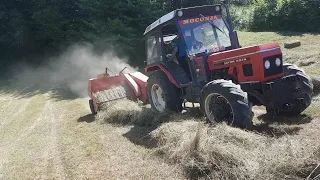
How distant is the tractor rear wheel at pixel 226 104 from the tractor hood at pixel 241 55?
2.03 ft

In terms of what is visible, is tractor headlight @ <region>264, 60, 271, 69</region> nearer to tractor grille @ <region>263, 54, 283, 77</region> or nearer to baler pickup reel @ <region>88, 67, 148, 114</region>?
tractor grille @ <region>263, 54, 283, 77</region>

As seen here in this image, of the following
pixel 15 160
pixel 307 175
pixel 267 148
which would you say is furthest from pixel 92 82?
pixel 307 175

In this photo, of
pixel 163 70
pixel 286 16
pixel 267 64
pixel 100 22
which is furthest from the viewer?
pixel 286 16

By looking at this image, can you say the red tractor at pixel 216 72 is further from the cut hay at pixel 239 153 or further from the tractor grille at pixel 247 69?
the cut hay at pixel 239 153

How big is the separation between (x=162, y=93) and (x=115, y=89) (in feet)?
7.25

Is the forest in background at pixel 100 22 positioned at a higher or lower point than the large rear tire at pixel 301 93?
higher

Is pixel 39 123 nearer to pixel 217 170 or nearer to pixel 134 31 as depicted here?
pixel 217 170

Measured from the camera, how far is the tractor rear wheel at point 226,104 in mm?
5879

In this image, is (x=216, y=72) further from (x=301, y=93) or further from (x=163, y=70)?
(x=301, y=93)

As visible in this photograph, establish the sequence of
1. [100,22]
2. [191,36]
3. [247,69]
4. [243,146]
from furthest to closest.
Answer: [100,22] < [191,36] < [247,69] < [243,146]


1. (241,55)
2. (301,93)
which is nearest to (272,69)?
(241,55)

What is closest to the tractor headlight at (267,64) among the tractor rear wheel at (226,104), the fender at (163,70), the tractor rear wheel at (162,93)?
the tractor rear wheel at (226,104)

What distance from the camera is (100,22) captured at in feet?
60.0

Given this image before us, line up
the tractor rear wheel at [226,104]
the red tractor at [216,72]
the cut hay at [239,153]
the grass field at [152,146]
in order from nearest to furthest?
the cut hay at [239,153] → the grass field at [152,146] → the tractor rear wheel at [226,104] → the red tractor at [216,72]
